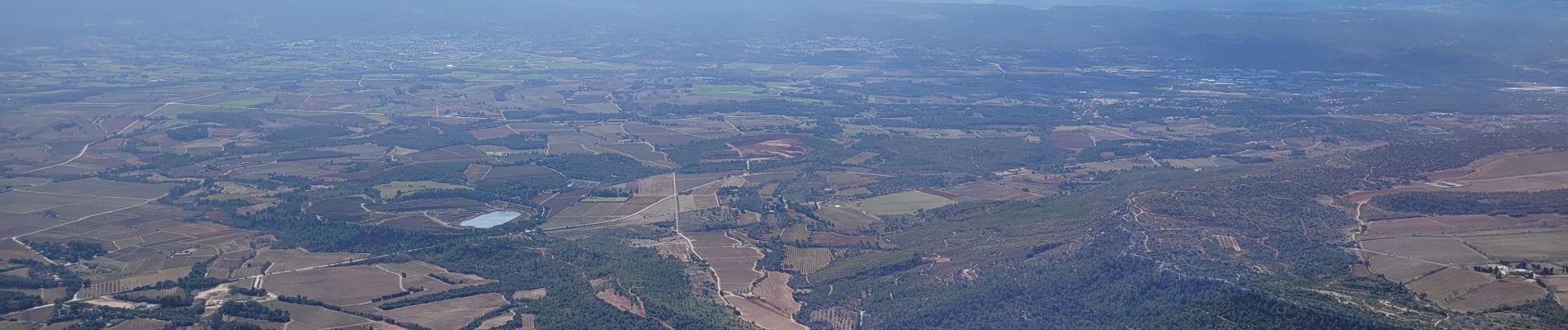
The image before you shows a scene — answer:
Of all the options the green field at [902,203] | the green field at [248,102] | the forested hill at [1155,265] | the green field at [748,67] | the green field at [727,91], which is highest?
the forested hill at [1155,265]

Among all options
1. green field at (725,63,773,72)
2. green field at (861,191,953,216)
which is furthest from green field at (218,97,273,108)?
green field at (861,191,953,216)

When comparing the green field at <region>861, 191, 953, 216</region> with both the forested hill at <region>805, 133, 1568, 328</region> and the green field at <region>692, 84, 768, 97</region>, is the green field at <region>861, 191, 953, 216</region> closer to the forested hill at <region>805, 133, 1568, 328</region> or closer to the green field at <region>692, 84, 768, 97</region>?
the forested hill at <region>805, 133, 1568, 328</region>

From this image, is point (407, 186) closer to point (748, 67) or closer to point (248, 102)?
point (248, 102)

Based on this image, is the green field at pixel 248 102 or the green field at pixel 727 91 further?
the green field at pixel 727 91

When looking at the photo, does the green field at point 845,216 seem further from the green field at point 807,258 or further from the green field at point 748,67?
the green field at point 748,67

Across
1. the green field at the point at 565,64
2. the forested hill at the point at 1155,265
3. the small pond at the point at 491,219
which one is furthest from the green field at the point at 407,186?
the green field at the point at 565,64

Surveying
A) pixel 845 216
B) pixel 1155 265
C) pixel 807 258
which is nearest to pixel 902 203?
pixel 845 216

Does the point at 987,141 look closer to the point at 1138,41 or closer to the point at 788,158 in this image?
the point at 788,158
